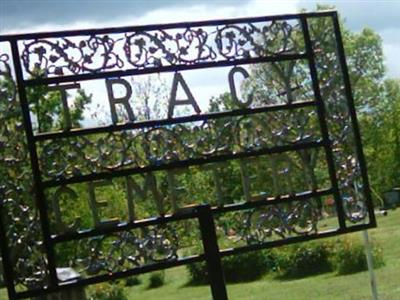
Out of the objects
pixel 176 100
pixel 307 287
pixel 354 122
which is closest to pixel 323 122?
pixel 354 122

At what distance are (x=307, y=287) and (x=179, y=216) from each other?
7637mm

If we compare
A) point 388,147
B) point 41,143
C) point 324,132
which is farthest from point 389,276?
point 388,147

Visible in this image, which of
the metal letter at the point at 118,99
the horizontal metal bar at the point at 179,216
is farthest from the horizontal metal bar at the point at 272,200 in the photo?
the metal letter at the point at 118,99

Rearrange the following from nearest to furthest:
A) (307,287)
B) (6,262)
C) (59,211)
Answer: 1. (6,262)
2. (59,211)
3. (307,287)

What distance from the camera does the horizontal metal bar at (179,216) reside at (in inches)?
223

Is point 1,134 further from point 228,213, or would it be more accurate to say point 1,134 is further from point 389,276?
point 389,276

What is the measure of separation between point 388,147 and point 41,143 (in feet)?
96.6

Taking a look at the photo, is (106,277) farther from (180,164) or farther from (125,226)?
(180,164)

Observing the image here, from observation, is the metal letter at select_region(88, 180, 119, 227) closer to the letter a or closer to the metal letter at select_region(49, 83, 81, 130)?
the metal letter at select_region(49, 83, 81, 130)

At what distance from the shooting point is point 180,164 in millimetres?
5977

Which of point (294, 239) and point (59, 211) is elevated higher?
point (59, 211)

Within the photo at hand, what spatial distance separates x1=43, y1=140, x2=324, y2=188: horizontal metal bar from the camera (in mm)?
5689

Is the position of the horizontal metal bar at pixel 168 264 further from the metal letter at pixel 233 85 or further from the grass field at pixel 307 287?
the grass field at pixel 307 287

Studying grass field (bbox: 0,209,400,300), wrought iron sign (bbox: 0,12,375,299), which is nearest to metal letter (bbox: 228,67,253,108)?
wrought iron sign (bbox: 0,12,375,299)
